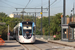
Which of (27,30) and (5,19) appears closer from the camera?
(27,30)

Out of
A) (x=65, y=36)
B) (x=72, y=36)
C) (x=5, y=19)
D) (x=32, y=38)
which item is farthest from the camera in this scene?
(x=5, y=19)

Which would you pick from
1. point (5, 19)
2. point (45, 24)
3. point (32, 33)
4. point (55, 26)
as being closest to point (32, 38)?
point (32, 33)

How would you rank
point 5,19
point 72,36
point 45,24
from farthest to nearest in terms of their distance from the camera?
point 5,19
point 45,24
point 72,36

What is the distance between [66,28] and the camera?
108 ft

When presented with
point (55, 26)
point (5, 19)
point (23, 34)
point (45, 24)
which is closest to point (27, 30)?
point (23, 34)

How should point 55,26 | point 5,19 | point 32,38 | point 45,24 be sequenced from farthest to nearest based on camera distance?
1. point 5,19
2. point 45,24
3. point 55,26
4. point 32,38

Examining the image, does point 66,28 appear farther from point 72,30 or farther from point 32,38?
point 32,38

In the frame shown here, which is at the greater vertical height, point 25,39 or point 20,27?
point 20,27

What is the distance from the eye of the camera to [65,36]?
110 feet

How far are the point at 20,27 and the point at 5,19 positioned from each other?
265 ft

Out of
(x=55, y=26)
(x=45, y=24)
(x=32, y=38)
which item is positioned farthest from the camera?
(x=45, y=24)

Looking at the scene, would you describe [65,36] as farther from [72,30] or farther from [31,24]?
[31,24]

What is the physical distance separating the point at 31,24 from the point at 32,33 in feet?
4.30

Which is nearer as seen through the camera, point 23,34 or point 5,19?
point 23,34
